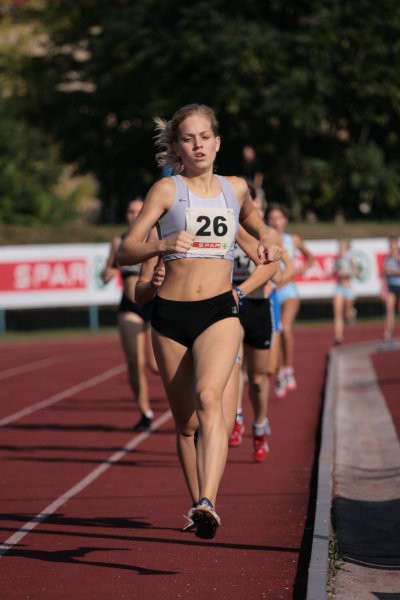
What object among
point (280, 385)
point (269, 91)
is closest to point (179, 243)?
point (280, 385)

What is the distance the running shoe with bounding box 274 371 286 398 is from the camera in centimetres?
1578

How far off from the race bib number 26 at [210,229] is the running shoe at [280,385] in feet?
30.6

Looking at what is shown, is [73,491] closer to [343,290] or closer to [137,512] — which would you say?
[137,512]

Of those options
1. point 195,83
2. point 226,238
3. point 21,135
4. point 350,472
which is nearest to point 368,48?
point 195,83

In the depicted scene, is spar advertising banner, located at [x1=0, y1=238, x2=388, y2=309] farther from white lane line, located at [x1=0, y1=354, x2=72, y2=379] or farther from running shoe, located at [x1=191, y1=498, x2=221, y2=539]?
running shoe, located at [x1=191, y1=498, x2=221, y2=539]

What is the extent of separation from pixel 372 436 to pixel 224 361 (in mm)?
5996

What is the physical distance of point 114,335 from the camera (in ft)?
107

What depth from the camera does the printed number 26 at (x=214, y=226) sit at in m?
6.49

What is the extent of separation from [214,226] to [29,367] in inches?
662

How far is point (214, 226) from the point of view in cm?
652

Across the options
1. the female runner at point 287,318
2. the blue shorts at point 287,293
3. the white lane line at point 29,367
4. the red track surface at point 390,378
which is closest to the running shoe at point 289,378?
the female runner at point 287,318

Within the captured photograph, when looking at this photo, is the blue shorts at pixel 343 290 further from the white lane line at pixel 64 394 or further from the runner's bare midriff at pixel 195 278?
the runner's bare midriff at pixel 195 278

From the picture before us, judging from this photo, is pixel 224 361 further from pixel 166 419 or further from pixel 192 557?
pixel 166 419

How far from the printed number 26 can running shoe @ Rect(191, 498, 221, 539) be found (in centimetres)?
133
